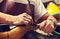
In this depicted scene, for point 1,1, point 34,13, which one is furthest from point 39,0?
point 1,1

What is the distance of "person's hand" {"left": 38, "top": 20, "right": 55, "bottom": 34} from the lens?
2.28ft

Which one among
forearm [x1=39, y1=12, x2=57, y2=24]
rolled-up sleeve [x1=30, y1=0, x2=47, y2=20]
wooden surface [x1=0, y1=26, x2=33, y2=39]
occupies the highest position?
rolled-up sleeve [x1=30, y1=0, x2=47, y2=20]

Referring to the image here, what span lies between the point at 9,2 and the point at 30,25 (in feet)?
0.43

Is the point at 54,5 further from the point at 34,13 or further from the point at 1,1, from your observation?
the point at 1,1

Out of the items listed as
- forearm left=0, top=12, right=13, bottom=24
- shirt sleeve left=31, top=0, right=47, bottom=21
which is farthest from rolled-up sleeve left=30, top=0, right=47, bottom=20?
forearm left=0, top=12, right=13, bottom=24

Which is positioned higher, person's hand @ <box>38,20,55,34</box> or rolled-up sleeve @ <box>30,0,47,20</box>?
rolled-up sleeve @ <box>30,0,47,20</box>

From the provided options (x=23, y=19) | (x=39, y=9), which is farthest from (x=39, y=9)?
(x=23, y=19)

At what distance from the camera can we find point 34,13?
2.31 ft

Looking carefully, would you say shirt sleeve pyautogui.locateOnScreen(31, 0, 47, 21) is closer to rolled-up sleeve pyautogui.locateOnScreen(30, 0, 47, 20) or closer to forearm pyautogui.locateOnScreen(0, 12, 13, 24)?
rolled-up sleeve pyautogui.locateOnScreen(30, 0, 47, 20)

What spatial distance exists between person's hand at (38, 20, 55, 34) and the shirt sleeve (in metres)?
0.04

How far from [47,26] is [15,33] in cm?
15

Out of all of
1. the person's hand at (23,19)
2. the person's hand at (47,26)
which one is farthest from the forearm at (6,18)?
the person's hand at (47,26)

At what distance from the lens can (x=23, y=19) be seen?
67 cm

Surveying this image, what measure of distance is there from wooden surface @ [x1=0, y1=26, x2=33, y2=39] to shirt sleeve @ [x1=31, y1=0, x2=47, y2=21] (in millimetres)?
77
